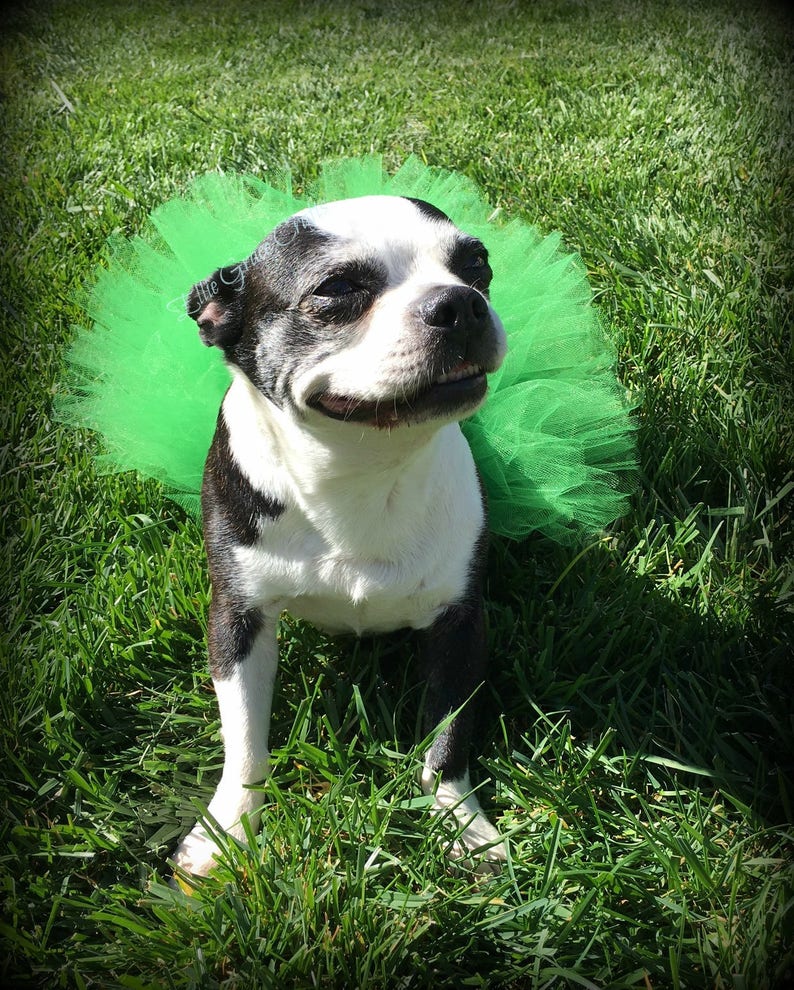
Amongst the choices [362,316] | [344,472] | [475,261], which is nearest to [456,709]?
[344,472]

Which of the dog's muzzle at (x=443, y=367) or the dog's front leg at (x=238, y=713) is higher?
the dog's muzzle at (x=443, y=367)

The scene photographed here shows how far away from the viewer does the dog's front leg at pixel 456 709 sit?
1.79m

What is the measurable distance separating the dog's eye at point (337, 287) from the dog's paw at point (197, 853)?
1.05 meters

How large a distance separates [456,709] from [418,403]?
67cm

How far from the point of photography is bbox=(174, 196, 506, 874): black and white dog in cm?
163

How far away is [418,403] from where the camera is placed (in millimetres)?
1604

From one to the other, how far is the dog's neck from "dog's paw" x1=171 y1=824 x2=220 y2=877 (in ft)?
2.09

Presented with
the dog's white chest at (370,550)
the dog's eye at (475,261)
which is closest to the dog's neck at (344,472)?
the dog's white chest at (370,550)

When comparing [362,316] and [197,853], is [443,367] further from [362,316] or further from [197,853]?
[197,853]

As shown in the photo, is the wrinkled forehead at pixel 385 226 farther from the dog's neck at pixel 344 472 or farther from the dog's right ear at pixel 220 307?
the dog's neck at pixel 344 472

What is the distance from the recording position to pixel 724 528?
2.49 m

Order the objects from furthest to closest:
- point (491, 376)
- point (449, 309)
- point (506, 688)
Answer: point (491, 376) < point (506, 688) < point (449, 309)

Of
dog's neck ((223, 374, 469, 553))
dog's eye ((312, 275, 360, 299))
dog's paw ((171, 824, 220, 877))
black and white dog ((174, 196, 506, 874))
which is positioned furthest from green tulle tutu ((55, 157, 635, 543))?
dog's paw ((171, 824, 220, 877))

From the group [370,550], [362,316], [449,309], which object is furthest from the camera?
[370,550]
